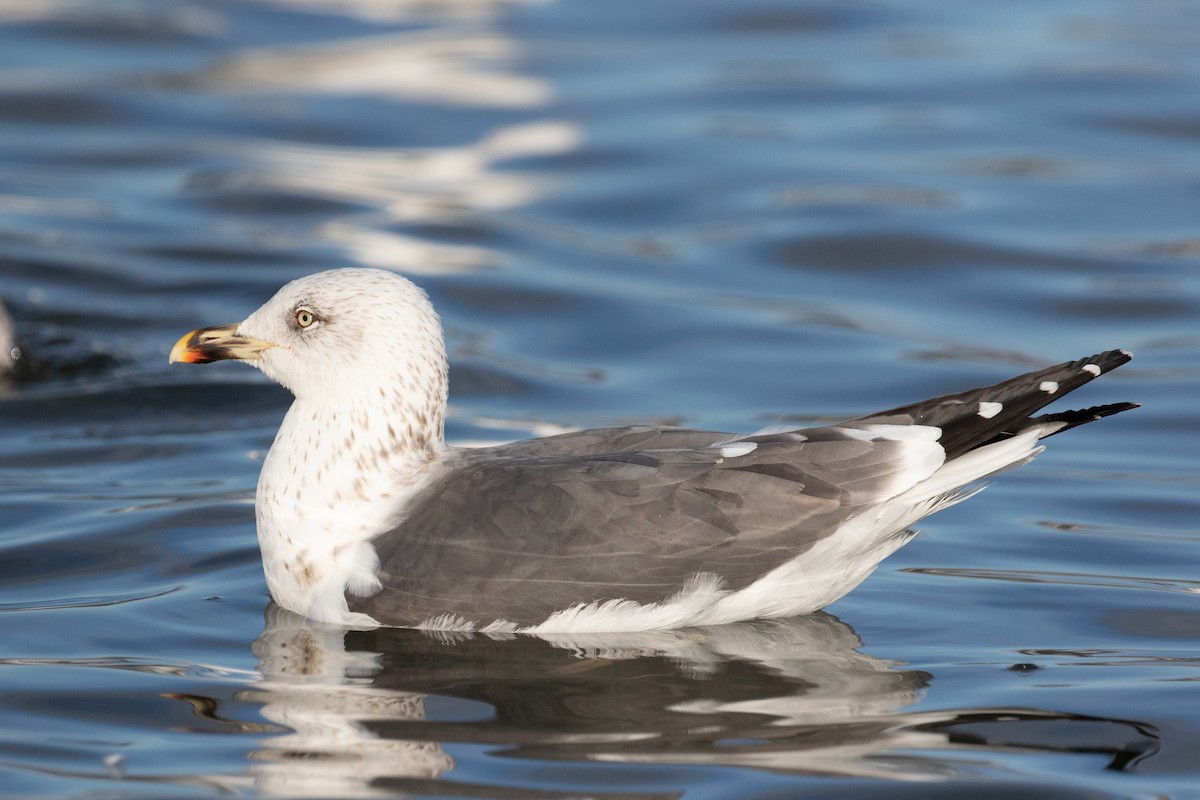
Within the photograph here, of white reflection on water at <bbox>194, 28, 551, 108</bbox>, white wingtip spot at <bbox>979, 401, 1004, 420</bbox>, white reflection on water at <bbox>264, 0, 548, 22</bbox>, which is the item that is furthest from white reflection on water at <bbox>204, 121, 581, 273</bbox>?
white wingtip spot at <bbox>979, 401, 1004, 420</bbox>

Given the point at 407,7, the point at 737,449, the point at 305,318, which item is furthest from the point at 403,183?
the point at 737,449

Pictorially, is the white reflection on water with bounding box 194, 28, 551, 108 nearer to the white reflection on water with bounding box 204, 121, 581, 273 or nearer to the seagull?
the white reflection on water with bounding box 204, 121, 581, 273

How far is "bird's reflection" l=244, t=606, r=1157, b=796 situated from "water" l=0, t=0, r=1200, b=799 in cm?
2

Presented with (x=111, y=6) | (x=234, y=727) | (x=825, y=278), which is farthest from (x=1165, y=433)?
(x=111, y=6)

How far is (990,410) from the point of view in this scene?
6.27 meters

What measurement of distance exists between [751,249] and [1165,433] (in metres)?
4.02

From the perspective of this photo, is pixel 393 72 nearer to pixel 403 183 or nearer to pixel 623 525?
pixel 403 183

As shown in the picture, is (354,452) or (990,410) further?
(354,452)

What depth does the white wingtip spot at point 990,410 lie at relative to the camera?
20.6 feet

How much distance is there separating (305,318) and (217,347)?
38cm

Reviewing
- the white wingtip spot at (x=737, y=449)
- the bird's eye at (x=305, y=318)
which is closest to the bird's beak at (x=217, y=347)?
the bird's eye at (x=305, y=318)

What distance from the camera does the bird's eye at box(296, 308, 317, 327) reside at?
6773mm

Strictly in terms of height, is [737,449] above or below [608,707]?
above

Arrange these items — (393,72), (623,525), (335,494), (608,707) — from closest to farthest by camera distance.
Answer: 1. (608,707)
2. (623,525)
3. (335,494)
4. (393,72)
